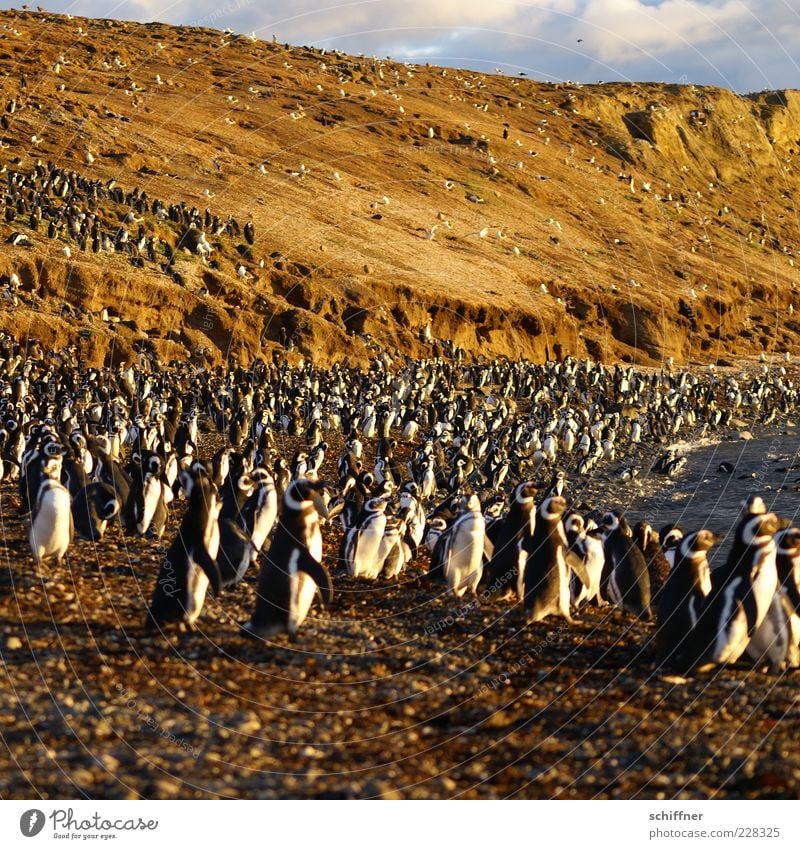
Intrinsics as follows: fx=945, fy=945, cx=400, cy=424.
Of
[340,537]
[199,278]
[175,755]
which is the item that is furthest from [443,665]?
[199,278]

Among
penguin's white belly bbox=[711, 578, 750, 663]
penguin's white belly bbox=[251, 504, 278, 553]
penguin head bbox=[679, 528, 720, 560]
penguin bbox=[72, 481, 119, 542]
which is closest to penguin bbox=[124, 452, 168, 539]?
penguin bbox=[72, 481, 119, 542]

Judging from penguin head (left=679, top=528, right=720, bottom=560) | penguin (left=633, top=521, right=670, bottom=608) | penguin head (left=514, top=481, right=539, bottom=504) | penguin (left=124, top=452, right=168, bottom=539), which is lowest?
penguin (left=124, top=452, right=168, bottom=539)

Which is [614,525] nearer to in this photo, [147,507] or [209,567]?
[209,567]

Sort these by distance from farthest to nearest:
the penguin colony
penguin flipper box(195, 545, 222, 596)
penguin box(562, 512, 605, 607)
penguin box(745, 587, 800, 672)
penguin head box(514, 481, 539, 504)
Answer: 1. penguin head box(514, 481, 539, 504)
2. penguin box(562, 512, 605, 607)
3. penguin flipper box(195, 545, 222, 596)
4. the penguin colony
5. penguin box(745, 587, 800, 672)

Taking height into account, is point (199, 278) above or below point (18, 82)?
below

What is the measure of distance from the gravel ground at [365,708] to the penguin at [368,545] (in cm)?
178

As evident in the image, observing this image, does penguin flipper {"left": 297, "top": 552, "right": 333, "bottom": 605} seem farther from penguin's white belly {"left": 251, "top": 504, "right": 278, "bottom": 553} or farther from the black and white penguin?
the black and white penguin

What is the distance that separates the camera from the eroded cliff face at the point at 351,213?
32.4m

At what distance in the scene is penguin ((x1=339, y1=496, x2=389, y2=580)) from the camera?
11453 mm

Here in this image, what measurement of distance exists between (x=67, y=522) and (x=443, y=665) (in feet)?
14.3

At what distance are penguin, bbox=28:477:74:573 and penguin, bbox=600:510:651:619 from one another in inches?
236

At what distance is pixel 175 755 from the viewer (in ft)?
20.2

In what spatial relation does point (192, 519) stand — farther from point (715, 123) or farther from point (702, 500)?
point (715, 123)

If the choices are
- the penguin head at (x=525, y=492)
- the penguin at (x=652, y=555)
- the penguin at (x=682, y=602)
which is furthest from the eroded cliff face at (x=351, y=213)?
the penguin at (x=682, y=602)
